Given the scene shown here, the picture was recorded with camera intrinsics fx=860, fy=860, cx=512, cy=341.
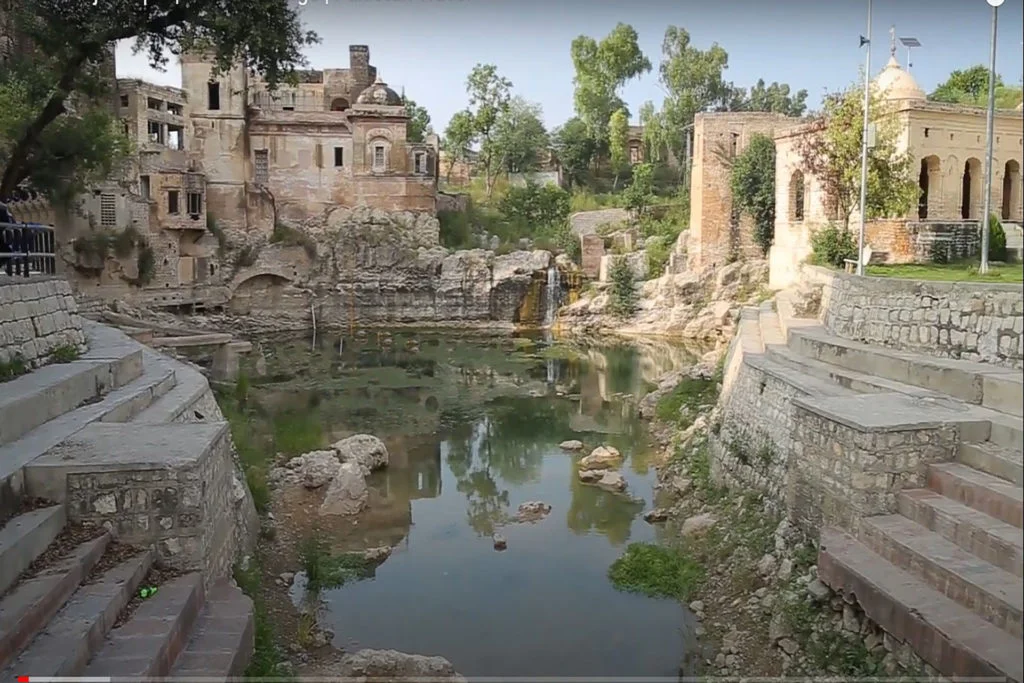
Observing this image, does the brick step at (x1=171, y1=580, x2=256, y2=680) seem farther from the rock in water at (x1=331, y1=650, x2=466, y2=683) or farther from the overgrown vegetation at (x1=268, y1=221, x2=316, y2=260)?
the overgrown vegetation at (x1=268, y1=221, x2=316, y2=260)

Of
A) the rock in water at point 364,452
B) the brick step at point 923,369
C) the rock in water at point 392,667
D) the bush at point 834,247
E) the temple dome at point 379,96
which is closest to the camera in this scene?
the rock in water at point 392,667

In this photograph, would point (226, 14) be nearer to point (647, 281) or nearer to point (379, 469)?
point (379, 469)

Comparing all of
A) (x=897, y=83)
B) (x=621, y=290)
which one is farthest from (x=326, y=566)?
(x=621, y=290)

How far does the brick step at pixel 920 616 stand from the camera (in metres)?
4.61

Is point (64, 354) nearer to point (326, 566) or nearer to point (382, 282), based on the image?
point (326, 566)

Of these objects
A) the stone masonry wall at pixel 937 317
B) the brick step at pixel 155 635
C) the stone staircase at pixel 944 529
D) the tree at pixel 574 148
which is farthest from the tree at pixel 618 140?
the brick step at pixel 155 635

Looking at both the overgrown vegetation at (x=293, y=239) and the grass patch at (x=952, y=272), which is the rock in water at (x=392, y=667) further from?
the overgrown vegetation at (x=293, y=239)

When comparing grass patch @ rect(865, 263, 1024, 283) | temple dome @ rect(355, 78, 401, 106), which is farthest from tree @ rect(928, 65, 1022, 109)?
temple dome @ rect(355, 78, 401, 106)

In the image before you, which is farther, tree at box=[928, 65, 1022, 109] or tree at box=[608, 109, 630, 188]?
Answer: tree at box=[608, 109, 630, 188]

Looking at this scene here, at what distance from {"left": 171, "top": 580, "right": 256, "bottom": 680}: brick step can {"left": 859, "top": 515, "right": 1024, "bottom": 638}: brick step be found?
435 cm

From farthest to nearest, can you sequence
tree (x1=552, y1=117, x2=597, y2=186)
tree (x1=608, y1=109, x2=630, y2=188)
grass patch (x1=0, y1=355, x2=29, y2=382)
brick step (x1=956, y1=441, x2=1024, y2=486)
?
tree (x1=552, y1=117, x2=597, y2=186), tree (x1=608, y1=109, x2=630, y2=188), grass patch (x1=0, y1=355, x2=29, y2=382), brick step (x1=956, y1=441, x2=1024, y2=486)

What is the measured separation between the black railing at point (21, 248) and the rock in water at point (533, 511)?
6470 millimetres

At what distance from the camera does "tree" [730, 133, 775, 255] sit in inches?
1143

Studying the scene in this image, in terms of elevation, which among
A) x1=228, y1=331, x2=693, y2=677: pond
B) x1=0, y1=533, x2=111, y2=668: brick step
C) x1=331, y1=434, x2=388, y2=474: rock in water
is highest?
x1=0, y1=533, x2=111, y2=668: brick step
